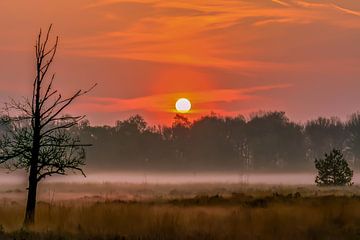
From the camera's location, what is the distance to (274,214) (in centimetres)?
2209

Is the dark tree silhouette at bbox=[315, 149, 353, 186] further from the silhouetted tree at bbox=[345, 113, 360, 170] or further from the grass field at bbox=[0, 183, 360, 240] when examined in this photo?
the silhouetted tree at bbox=[345, 113, 360, 170]

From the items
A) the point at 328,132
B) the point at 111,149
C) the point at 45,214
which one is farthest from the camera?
the point at 328,132

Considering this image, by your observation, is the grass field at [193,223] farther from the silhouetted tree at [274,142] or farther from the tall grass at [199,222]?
the silhouetted tree at [274,142]

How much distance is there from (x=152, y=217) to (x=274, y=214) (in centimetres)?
429

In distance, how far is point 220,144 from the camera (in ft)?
463

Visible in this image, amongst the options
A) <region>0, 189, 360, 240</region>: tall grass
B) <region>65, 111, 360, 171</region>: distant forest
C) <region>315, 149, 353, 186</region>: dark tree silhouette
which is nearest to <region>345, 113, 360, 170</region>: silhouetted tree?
<region>65, 111, 360, 171</region>: distant forest

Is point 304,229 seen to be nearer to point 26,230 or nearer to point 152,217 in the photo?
point 152,217

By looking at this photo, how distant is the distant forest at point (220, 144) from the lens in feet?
435

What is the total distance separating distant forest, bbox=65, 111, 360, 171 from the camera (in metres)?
133

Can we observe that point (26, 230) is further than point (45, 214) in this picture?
No

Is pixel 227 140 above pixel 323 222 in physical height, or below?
above

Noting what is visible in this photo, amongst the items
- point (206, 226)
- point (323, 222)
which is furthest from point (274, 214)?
point (206, 226)

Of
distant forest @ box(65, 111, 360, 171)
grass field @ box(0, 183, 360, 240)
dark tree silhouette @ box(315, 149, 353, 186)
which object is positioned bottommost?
grass field @ box(0, 183, 360, 240)

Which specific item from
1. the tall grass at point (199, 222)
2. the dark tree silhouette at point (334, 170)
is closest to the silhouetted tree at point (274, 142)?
the dark tree silhouette at point (334, 170)
